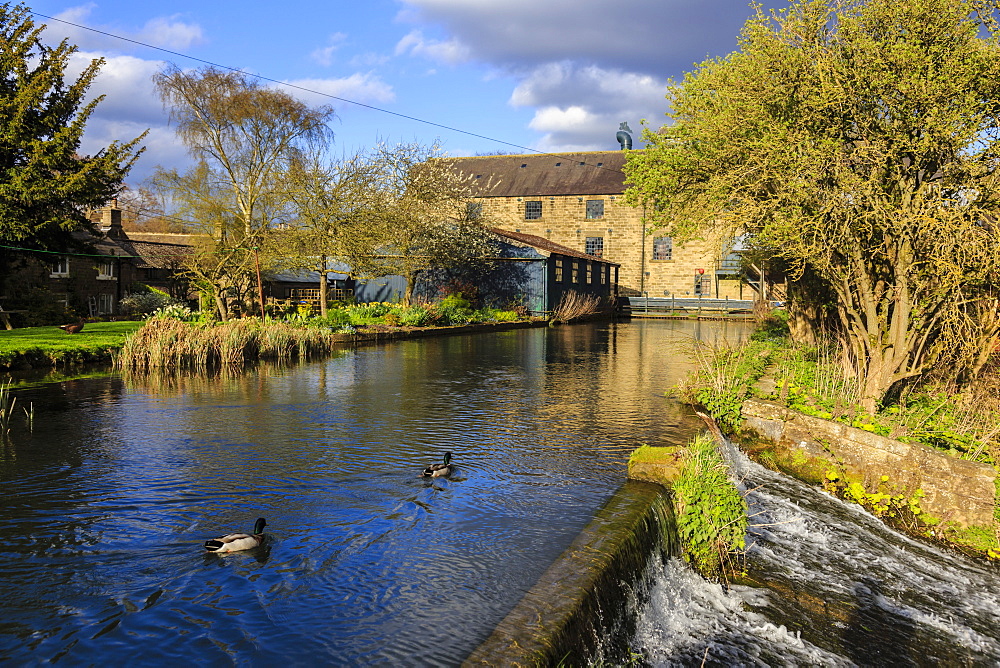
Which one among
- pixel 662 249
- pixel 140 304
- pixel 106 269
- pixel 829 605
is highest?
pixel 662 249

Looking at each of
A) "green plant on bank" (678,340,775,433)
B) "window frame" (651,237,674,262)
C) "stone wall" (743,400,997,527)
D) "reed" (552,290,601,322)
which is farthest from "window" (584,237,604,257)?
"stone wall" (743,400,997,527)

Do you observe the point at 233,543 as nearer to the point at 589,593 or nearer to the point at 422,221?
the point at 589,593

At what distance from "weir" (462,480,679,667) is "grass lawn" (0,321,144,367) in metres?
15.2

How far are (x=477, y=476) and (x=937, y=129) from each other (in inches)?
295

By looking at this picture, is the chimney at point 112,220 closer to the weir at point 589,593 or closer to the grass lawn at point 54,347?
the grass lawn at point 54,347

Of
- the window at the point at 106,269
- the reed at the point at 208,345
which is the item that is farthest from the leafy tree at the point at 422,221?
the window at the point at 106,269

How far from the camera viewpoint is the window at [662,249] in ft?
171

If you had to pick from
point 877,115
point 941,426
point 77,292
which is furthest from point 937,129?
point 77,292

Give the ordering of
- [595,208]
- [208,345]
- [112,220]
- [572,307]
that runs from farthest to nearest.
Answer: [595,208]
[572,307]
[112,220]
[208,345]

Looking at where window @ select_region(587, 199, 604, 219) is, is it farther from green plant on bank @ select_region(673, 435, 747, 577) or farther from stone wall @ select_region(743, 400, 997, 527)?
green plant on bank @ select_region(673, 435, 747, 577)

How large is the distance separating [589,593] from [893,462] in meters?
5.54

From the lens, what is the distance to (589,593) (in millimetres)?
4824

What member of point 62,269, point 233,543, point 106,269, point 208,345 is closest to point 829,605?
point 233,543

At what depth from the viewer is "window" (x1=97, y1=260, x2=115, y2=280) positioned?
33509 mm
